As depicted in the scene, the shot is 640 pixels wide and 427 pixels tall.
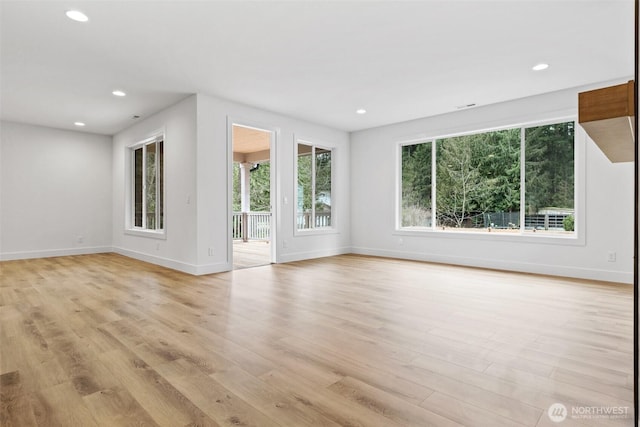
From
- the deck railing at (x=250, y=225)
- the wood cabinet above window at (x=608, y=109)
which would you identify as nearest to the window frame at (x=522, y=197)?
the wood cabinet above window at (x=608, y=109)

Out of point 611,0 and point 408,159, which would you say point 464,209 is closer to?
point 408,159

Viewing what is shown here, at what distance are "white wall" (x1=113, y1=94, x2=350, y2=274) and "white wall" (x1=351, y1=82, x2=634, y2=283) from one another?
4.00 ft

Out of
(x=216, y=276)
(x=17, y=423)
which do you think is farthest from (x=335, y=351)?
(x=216, y=276)

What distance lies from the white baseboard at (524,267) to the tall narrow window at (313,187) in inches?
53.6

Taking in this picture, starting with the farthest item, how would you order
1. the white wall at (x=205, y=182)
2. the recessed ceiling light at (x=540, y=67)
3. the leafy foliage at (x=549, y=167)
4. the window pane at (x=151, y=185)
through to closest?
the window pane at (x=151, y=185), the white wall at (x=205, y=182), the leafy foliage at (x=549, y=167), the recessed ceiling light at (x=540, y=67)

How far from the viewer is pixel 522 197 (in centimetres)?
523

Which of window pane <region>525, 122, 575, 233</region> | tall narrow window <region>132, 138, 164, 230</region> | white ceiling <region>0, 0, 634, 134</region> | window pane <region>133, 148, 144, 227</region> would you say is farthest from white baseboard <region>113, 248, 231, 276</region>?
window pane <region>525, 122, 575, 233</region>

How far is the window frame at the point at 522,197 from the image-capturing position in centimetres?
460

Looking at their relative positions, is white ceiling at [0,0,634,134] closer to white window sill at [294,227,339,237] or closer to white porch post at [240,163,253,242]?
white window sill at [294,227,339,237]

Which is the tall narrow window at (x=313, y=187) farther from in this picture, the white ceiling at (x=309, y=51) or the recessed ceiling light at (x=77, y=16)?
the recessed ceiling light at (x=77, y=16)

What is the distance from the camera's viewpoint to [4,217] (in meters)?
6.30

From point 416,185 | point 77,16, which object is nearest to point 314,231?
point 416,185

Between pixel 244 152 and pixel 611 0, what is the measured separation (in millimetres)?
9145

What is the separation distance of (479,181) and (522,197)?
73 cm
